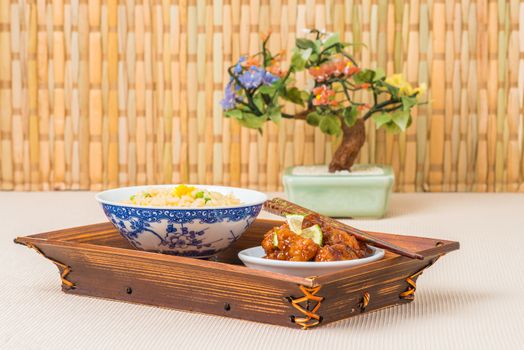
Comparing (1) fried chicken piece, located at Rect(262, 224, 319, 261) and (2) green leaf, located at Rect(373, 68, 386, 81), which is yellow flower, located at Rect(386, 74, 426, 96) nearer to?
(2) green leaf, located at Rect(373, 68, 386, 81)

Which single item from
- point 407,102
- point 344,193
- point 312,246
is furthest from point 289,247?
point 407,102

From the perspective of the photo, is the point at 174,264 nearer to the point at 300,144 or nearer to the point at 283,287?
the point at 283,287

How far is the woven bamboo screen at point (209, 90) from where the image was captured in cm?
251

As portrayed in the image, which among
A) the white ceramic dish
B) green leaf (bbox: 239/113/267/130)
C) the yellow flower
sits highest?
the yellow flower

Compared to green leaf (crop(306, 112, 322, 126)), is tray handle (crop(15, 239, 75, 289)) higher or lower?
lower

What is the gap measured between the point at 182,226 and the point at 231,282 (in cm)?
16

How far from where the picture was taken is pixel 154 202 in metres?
1.34

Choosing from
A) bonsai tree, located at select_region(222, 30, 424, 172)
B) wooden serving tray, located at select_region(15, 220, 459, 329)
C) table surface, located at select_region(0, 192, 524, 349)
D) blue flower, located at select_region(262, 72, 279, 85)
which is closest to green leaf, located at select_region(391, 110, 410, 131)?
bonsai tree, located at select_region(222, 30, 424, 172)

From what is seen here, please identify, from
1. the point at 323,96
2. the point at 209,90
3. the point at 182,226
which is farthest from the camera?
the point at 209,90

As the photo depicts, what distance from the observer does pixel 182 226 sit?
131cm

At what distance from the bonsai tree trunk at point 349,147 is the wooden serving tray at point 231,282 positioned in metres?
0.81

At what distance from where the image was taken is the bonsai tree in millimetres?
2133

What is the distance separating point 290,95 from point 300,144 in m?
0.36

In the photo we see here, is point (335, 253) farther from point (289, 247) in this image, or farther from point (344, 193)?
point (344, 193)
